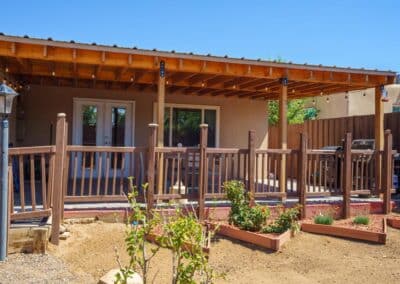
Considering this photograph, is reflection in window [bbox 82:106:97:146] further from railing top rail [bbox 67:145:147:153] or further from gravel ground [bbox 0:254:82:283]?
gravel ground [bbox 0:254:82:283]

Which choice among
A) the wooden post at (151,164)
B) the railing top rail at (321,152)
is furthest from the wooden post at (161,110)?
the railing top rail at (321,152)

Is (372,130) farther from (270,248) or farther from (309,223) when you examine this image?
(270,248)

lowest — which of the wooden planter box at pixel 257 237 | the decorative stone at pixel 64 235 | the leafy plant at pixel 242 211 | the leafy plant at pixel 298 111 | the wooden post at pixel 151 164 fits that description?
the wooden planter box at pixel 257 237

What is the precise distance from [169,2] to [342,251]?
25.2 feet

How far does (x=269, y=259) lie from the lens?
5434mm

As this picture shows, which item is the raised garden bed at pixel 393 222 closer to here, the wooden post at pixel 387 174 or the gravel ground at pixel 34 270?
the wooden post at pixel 387 174

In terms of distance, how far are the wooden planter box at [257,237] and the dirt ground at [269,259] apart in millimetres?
111

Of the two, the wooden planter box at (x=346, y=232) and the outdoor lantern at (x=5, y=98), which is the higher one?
the outdoor lantern at (x=5, y=98)

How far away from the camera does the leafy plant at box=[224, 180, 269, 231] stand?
6.20 m

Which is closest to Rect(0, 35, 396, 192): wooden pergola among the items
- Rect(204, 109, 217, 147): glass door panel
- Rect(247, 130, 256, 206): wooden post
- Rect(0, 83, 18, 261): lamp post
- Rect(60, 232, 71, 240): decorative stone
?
Rect(204, 109, 217, 147): glass door panel

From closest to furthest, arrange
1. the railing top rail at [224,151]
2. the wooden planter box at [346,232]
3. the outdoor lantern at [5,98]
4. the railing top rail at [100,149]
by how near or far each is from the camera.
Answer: the outdoor lantern at [5,98] → the railing top rail at [100,149] → the wooden planter box at [346,232] → the railing top rail at [224,151]

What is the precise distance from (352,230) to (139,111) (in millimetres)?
6406

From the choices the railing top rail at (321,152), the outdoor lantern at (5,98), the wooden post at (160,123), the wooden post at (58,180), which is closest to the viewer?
the outdoor lantern at (5,98)

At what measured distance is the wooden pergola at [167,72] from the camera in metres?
6.71
